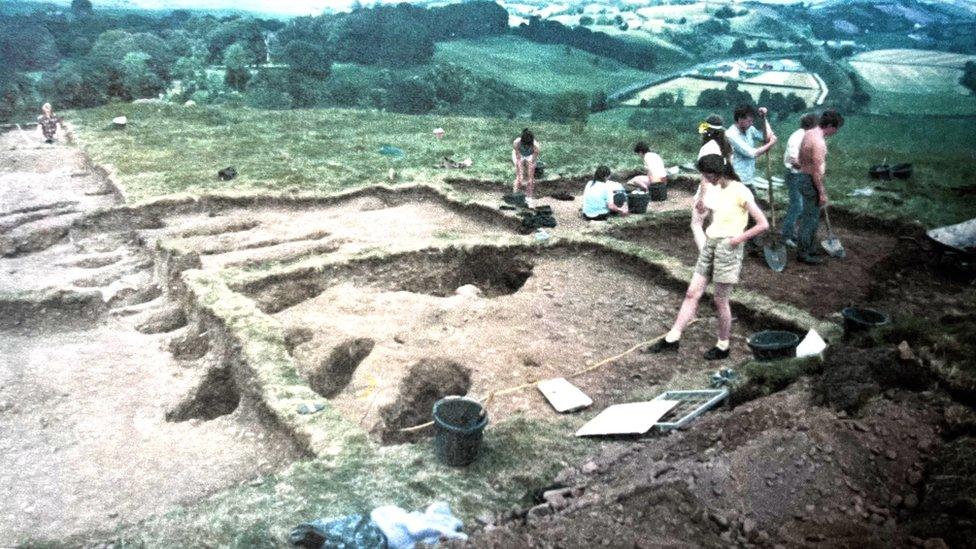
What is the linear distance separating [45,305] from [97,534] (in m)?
5.47

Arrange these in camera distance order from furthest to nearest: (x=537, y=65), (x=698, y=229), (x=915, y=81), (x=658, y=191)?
(x=537, y=65) < (x=915, y=81) < (x=658, y=191) < (x=698, y=229)

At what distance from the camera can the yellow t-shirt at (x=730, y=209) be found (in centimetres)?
555

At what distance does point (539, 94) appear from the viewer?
28.1 m

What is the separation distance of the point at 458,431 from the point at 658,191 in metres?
9.07

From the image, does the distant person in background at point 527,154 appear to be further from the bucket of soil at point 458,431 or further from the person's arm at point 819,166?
the bucket of soil at point 458,431

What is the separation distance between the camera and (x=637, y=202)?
35.9 feet

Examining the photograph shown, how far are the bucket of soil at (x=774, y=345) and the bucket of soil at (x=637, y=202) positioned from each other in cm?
541

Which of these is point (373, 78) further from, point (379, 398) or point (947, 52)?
point (379, 398)

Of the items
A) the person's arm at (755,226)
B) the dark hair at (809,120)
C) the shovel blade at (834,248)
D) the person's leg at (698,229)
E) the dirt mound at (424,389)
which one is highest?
the dark hair at (809,120)

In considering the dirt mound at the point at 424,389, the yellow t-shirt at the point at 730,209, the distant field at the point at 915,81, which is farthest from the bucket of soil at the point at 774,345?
the distant field at the point at 915,81

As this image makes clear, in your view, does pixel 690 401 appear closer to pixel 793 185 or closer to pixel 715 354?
pixel 715 354

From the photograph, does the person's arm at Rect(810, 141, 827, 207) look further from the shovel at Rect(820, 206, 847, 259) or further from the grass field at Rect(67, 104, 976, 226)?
the grass field at Rect(67, 104, 976, 226)

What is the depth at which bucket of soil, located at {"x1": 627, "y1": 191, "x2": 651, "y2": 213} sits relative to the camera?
1091cm

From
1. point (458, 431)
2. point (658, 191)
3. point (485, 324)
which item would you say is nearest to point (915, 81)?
point (658, 191)
